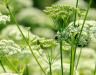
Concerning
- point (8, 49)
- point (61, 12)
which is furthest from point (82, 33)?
point (8, 49)

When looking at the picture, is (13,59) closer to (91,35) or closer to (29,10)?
(91,35)

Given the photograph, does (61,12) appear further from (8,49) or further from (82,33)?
(8,49)

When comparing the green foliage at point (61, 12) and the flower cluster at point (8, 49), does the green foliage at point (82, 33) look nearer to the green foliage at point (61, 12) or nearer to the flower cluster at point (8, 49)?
the green foliage at point (61, 12)

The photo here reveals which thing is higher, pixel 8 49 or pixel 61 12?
pixel 61 12

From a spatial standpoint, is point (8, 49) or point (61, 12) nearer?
point (61, 12)

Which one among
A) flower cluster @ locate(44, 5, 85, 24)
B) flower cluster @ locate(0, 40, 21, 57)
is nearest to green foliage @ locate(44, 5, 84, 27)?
flower cluster @ locate(44, 5, 85, 24)

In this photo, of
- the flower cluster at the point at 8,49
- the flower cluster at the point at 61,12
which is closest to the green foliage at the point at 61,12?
the flower cluster at the point at 61,12

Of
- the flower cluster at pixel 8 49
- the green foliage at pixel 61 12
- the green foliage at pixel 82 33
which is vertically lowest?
the flower cluster at pixel 8 49

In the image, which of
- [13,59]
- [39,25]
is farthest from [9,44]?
[39,25]

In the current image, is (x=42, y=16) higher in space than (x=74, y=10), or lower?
lower

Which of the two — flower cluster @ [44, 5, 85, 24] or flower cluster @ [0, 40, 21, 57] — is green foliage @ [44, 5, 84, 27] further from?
flower cluster @ [0, 40, 21, 57]

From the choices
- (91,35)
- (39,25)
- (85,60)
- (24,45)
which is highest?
(91,35)
